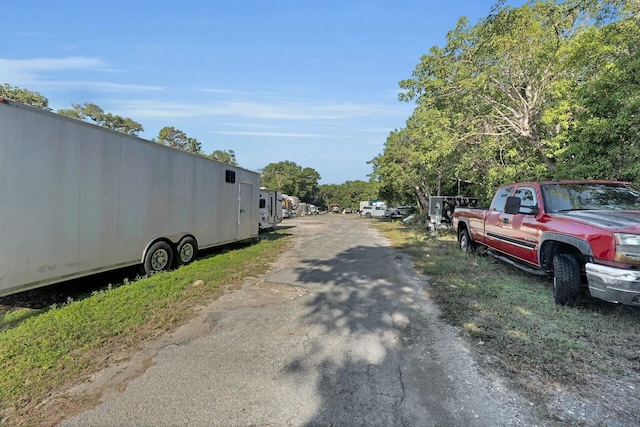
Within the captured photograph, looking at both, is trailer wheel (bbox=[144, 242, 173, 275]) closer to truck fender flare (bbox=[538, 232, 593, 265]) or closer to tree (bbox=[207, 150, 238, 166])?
truck fender flare (bbox=[538, 232, 593, 265])

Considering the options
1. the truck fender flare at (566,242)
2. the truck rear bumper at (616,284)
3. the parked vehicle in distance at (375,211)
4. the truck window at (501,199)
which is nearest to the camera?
the truck rear bumper at (616,284)

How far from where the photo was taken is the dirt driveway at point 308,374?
2678mm

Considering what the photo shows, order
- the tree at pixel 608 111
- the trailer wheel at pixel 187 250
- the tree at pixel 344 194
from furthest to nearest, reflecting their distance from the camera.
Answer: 1. the tree at pixel 344 194
2. the trailer wheel at pixel 187 250
3. the tree at pixel 608 111

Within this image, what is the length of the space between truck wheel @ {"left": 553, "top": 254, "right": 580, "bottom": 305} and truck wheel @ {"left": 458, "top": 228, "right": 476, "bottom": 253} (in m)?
4.73

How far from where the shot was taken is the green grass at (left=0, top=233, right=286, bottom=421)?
3.19 metres

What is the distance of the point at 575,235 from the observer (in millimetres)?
4684

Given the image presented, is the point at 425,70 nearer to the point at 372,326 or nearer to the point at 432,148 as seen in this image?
the point at 432,148

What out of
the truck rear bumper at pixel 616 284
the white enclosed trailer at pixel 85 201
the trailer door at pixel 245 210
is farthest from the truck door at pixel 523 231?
the trailer door at pixel 245 210

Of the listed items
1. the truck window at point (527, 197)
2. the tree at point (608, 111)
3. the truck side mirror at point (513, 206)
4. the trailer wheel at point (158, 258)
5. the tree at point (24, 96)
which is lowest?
the trailer wheel at point (158, 258)

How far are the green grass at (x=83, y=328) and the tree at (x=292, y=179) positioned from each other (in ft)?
220

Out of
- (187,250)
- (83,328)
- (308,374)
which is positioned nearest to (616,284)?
(308,374)

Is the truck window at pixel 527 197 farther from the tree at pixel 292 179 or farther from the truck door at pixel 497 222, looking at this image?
the tree at pixel 292 179

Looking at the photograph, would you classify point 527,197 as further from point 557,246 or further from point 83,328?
point 83,328

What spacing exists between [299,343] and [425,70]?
12.2m
